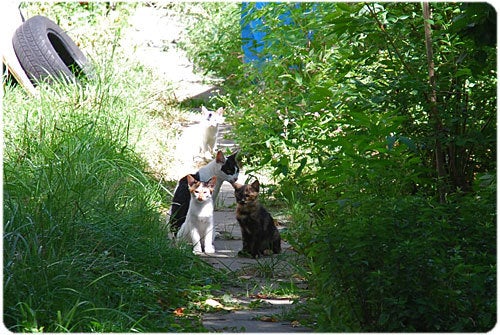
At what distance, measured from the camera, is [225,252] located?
7.32 metres

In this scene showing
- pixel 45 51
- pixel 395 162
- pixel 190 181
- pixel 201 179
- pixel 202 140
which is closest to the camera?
pixel 395 162

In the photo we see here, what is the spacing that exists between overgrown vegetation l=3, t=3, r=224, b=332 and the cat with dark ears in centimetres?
72

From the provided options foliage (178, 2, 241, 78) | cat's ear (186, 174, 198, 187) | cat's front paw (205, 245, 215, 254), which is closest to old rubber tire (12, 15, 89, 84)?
foliage (178, 2, 241, 78)

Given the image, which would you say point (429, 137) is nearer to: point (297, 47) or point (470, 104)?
point (470, 104)

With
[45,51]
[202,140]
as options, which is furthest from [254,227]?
[45,51]

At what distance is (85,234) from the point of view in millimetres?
5520

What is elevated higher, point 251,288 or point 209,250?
point 209,250

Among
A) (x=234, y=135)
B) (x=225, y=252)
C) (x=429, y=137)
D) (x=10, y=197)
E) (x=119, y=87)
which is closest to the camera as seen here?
(x=10, y=197)

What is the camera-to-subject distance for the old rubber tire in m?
11.8

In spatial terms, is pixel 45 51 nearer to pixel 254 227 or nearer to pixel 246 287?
pixel 254 227

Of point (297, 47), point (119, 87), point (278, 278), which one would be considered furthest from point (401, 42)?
point (119, 87)

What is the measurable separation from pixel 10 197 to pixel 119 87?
523cm

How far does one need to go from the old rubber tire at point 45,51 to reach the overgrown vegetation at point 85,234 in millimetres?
2251

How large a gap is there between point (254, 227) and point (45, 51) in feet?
20.2
